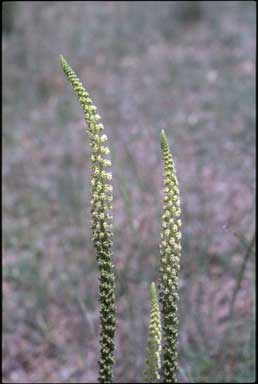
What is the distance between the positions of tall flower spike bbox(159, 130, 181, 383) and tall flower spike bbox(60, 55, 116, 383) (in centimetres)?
22

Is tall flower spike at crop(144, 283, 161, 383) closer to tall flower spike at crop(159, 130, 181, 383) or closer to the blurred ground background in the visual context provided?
tall flower spike at crop(159, 130, 181, 383)

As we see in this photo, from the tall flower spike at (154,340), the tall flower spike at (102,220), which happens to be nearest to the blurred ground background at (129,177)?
the tall flower spike at (154,340)

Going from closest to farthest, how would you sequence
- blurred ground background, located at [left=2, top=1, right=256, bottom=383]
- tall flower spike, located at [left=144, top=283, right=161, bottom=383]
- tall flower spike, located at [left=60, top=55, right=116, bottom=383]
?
tall flower spike, located at [left=60, top=55, right=116, bottom=383] < tall flower spike, located at [left=144, top=283, right=161, bottom=383] < blurred ground background, located at [left=2, top=1, right=256, bottom=383]

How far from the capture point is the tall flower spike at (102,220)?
212cm

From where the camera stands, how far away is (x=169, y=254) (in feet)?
7.66

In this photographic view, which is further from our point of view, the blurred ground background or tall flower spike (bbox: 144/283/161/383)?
the blurred ground background

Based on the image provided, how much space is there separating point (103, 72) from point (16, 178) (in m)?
3.92

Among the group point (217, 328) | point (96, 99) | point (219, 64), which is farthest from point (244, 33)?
point (217, 328)

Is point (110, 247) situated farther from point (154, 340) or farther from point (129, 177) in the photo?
point (129, 177)

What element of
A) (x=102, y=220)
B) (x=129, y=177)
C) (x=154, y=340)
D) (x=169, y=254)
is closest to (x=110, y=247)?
(x=102, y=220)

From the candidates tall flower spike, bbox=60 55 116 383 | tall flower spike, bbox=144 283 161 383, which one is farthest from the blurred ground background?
tall flower spike, bbox=60 55 116 383

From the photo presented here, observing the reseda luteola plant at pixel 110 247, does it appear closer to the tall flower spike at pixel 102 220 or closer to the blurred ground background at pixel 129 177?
the tall flower spike at pixel 102 220

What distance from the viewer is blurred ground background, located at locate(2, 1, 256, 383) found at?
218 inches

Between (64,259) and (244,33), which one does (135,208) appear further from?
(244,33)
